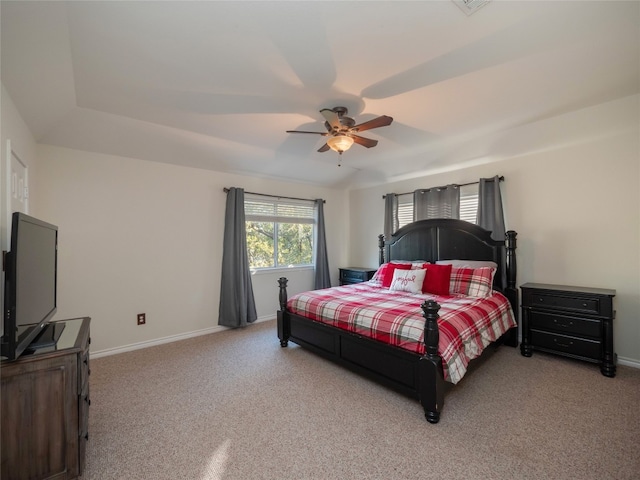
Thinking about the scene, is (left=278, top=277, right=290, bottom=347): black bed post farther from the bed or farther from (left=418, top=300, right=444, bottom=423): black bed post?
(left=418, top=300, right=444, bottom=423): black bed post

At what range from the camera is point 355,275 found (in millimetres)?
5195

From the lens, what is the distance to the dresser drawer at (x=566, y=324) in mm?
2781

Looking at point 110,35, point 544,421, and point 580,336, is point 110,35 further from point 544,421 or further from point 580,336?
point 580,336

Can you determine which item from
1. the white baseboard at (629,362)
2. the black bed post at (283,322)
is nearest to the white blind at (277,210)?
the black bed post at (283,322)

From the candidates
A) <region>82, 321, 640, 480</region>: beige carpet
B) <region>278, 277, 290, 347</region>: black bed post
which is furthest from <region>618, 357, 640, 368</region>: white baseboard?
<region>278, 277, 290, 347</region>: black bed post

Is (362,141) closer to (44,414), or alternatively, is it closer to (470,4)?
(470,4)

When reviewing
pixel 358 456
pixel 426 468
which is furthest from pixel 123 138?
pixel 426 468

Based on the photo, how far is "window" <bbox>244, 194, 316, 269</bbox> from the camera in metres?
4.61

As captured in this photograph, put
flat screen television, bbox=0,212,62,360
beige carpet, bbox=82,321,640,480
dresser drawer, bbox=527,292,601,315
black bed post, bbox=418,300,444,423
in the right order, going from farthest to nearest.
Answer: dresser drawer, bbox=527,292,601,315, black bed post, bbox=418,300,444,423, beige carpet, bbox=82,321,640,480, flat screen television, bbox=0,212,62,360

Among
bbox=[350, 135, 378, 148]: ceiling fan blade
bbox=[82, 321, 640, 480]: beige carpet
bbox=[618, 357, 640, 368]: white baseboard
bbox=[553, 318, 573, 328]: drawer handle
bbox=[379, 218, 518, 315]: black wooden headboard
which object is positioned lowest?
bbox=[82, 321, 640, 480]: beige carpet

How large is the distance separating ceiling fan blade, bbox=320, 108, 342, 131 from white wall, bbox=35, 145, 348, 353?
233 centimetres

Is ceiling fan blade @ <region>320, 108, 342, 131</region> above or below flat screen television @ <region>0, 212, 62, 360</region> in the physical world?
above

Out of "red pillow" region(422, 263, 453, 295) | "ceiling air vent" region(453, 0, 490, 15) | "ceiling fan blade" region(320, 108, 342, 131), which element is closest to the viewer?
"ceiling air vent" region(453, 0, 490, 15)

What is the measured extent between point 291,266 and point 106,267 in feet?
8.69
